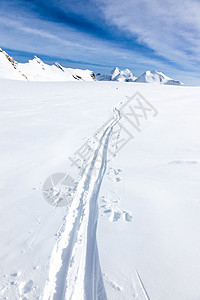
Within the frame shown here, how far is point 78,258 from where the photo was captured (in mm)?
2855

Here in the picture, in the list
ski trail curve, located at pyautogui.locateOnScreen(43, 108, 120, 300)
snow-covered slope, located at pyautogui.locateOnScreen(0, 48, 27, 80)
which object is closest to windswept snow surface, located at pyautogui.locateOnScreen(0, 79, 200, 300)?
ski trail curve, located at pyautogui.locateOnScreen(43, 108, 120, 300)

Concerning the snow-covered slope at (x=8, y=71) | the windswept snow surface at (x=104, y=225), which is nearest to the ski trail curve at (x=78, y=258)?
the windswept snow surface at (x=104, y=225)

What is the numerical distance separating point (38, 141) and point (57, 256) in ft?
16.8

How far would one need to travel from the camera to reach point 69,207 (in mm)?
3828

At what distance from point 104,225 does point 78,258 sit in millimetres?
738

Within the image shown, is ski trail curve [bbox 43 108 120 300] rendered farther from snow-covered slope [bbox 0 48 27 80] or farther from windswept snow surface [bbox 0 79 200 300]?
snow-covered slope [bbox 0 48 27 80]

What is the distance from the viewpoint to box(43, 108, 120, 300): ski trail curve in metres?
2.44

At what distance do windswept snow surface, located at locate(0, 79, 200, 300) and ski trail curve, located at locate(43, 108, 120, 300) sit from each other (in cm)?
1

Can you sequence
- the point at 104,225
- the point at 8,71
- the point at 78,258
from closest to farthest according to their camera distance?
1. the point at 78,258
2. the point at 104,225
3. the point at 8,71

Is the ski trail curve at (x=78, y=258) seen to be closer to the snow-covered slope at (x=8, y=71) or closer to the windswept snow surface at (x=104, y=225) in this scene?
the windswept snow surface at (x=104, y=225)

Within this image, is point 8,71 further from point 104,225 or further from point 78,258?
point 78,258

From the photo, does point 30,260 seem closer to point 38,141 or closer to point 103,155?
point 103,155

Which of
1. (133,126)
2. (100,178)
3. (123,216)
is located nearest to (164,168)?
(100,178)

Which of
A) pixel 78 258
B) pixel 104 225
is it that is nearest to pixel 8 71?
pixel 104 225
